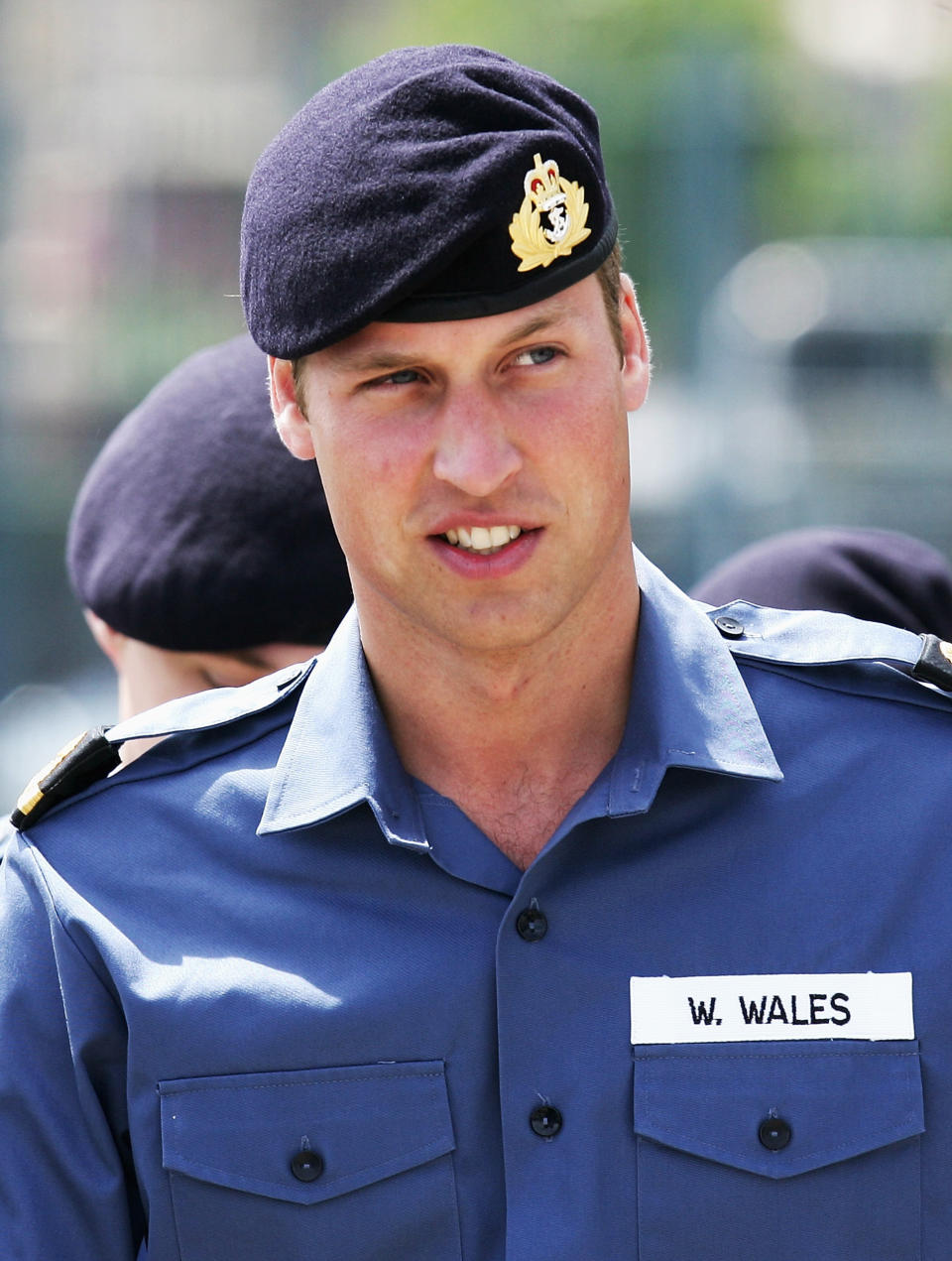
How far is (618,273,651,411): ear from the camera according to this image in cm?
211

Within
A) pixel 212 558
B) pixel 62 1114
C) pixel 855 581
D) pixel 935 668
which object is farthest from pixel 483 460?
pixel 855 581

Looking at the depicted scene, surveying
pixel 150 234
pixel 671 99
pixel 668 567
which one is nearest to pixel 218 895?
pixel 668 567

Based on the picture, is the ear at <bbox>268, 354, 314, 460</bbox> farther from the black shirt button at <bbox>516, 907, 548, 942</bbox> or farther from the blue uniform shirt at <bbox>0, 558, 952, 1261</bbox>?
the black shirt button at <bbox>516, 907, 548, 942</bbox>

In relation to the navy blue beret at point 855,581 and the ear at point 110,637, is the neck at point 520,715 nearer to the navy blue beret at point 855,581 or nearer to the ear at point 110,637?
the ear at point 110,637

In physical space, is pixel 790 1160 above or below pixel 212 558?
below

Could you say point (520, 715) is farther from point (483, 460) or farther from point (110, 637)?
point (110, 637)

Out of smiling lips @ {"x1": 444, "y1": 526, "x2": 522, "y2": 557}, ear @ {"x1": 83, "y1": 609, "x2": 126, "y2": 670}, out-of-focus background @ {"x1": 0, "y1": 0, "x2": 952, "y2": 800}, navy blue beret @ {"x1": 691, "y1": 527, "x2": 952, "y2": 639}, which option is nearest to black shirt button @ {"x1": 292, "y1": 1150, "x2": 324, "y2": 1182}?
smiling lips @ {"x1": 444, "y1": 526, "x2": 522, "y2": 557}

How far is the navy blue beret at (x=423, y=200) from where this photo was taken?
→ 1.93 metres

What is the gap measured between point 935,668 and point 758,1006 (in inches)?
16.0

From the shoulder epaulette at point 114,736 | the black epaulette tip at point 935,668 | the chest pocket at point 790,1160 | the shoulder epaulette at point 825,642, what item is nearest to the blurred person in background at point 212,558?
the shoulder epaulette at point 114,736

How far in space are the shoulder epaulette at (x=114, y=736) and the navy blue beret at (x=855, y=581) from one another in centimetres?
125

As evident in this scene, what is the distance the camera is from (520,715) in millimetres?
2098

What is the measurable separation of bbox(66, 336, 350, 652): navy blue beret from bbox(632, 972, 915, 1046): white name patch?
1056mm

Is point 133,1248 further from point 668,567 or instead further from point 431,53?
point 668,567
